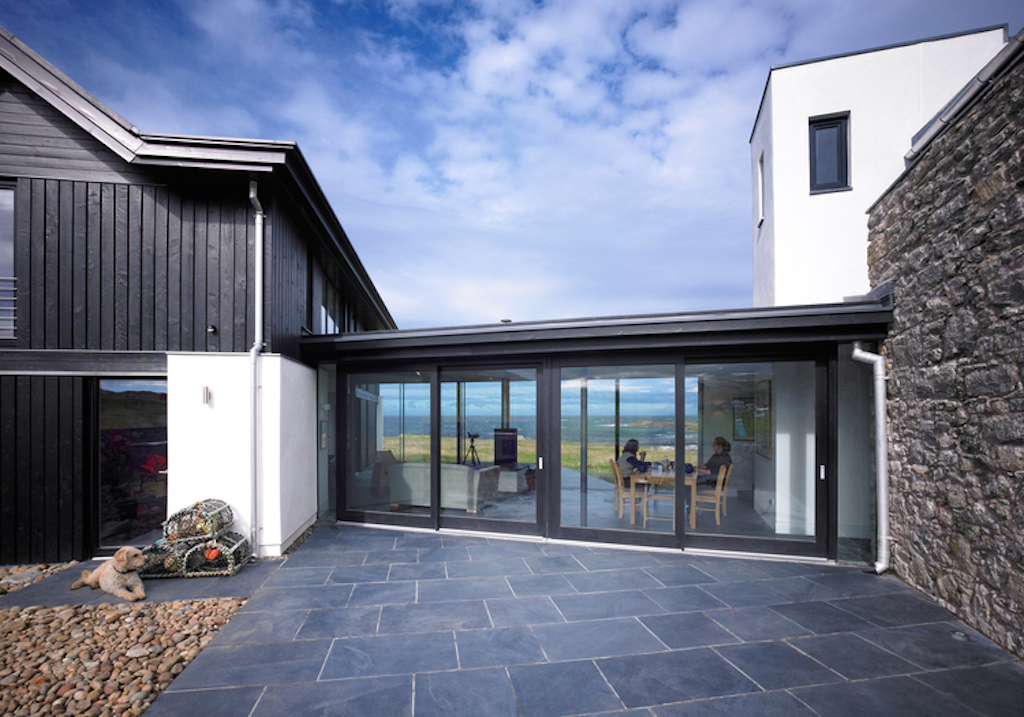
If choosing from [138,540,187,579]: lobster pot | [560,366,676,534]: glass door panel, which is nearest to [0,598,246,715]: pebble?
[138,540,187,579]: lobster pot

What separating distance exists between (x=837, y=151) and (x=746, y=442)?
486 cm

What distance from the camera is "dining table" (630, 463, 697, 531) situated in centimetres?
559

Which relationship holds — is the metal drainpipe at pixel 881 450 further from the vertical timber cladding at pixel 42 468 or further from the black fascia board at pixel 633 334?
the vertical timber cladding at pixel 42 468

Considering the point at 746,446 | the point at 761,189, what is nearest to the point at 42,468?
the point at 746,446

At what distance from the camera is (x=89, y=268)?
5387mm

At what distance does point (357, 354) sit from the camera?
22.2ft

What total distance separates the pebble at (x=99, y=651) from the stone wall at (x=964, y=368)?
5.66 metres

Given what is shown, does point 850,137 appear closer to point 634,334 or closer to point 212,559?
point 634,334

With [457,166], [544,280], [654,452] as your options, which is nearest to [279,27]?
[654,452]

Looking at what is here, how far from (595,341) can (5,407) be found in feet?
21.5

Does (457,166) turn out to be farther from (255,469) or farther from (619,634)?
(619,634)

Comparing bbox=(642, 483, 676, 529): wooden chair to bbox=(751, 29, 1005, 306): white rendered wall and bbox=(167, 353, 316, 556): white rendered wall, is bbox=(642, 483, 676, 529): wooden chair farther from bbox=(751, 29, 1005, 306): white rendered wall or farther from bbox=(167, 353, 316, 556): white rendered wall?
bbox=(167, 353, 316, 556): white rendered wall

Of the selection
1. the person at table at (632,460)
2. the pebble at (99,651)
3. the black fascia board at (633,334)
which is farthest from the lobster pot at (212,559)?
the person at table at (632,460)

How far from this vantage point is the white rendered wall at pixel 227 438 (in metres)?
5.30
